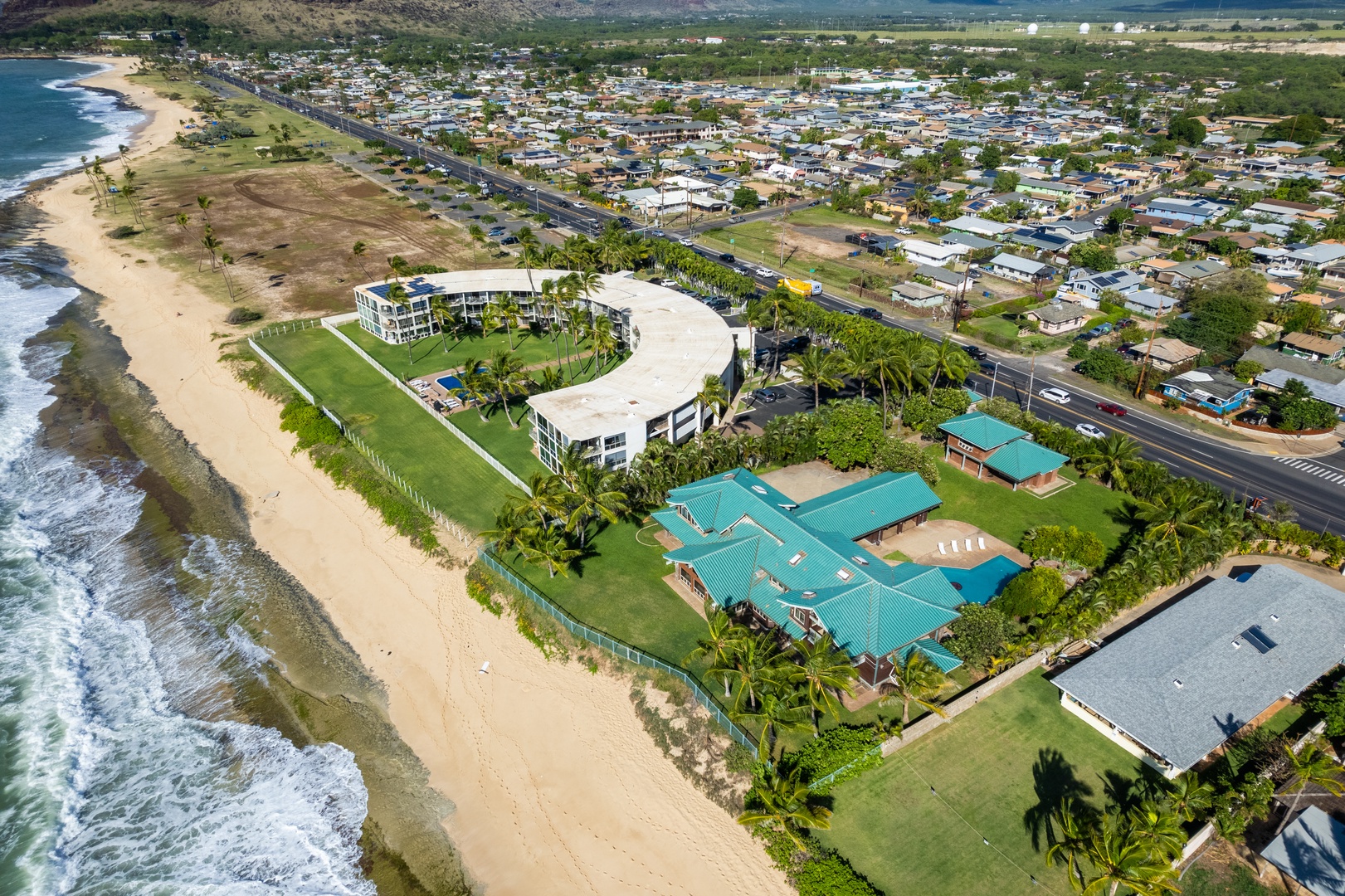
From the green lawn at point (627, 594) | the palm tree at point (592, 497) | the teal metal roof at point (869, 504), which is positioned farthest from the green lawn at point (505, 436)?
the teal metal roof at point (869, 504)

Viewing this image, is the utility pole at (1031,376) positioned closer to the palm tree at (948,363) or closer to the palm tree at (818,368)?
the palm tree at (948,363)

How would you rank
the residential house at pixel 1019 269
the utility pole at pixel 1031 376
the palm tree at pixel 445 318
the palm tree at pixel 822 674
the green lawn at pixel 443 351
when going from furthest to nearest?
the residential house at pixel 1019 269 < the palm tree at pixel 445 318 < the green lawn at pixel 443 351 < the utility pole at pixel 1031 376 < the palm tree at pixel 822 674

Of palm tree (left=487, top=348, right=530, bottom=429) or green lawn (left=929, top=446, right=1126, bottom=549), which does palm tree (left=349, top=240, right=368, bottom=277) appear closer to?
palm tree (left=487, top=348, right=530, bottom=429)

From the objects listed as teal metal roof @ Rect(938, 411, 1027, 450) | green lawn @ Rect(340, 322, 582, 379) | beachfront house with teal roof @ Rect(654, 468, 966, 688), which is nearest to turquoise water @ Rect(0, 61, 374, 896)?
beachfront house with teal roof @ Rect(654, 468, 966, 688)

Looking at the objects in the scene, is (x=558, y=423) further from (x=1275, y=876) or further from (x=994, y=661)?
(x=1275, y=876)

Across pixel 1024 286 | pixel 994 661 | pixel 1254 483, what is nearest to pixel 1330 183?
pixel 1024 286

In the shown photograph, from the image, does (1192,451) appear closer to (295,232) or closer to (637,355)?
(637,355)

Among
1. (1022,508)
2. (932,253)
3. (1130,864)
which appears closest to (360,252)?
(932,253)
